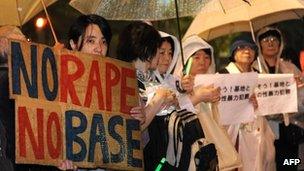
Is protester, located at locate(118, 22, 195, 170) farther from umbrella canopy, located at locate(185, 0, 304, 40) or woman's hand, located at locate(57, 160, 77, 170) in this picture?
umbrella canopy, located at locate(185, 0, 304, 40)

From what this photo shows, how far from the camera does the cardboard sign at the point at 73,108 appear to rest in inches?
205

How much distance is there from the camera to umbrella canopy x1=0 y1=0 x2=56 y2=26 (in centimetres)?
602

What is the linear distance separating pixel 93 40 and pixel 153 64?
2.18 ft

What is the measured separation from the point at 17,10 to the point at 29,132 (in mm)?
1184

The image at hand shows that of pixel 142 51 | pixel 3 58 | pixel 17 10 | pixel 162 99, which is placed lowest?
pixel 162 99

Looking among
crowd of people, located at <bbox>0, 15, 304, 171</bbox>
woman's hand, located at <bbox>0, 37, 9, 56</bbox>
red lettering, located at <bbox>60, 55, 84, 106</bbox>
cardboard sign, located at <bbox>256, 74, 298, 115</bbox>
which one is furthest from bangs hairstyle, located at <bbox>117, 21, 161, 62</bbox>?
cardboard sign, located at <bbox>256, 74, 298, 115</bbox>

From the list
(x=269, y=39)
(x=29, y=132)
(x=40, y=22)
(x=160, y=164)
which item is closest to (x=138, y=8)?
(x=160, y=164)

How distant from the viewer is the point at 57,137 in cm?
535

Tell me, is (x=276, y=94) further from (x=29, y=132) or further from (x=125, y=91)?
(x=29, y=132)

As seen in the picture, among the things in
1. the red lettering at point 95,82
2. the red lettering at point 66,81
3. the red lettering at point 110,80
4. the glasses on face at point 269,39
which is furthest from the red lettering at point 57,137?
the glasses on face at point 269,39

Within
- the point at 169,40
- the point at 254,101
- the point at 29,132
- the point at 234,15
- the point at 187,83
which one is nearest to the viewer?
the point at 29,132

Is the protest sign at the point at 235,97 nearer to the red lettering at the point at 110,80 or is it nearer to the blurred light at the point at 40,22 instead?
the red lettering at the point at 110,80

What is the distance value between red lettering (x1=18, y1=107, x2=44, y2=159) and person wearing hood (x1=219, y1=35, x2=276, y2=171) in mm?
3212

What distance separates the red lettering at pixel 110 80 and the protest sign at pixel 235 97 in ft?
5.80
